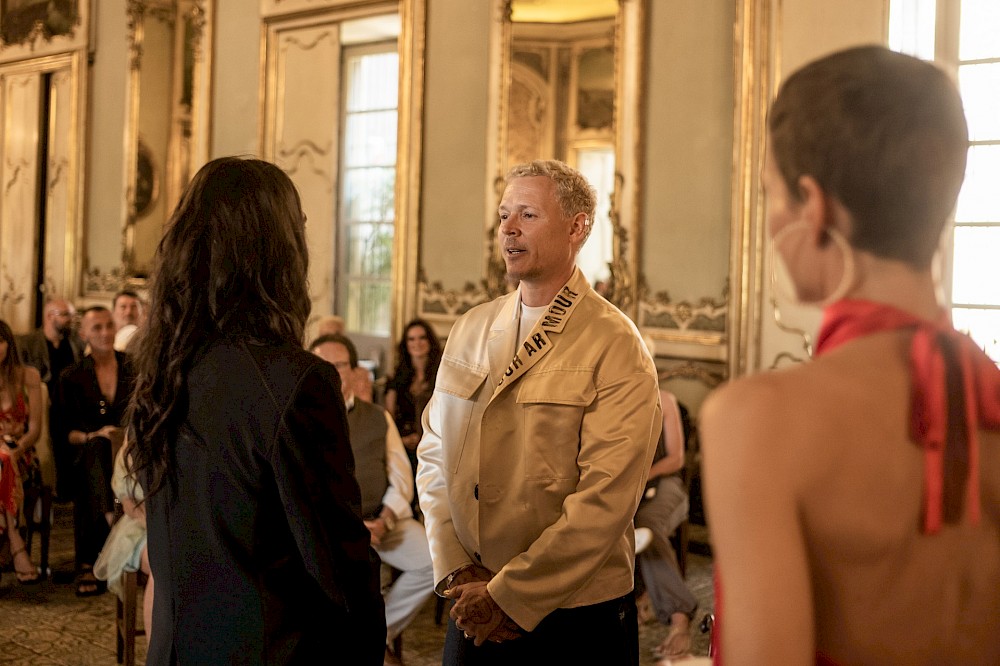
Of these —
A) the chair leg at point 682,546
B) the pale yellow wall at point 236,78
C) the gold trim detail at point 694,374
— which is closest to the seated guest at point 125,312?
the pale yellow wall at point 236,78

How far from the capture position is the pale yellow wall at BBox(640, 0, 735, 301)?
569 cm

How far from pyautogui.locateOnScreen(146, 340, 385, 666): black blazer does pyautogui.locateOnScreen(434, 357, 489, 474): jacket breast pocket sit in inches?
22.5

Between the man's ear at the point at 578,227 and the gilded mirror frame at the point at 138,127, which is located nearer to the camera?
the man's ear at the point at 578,227

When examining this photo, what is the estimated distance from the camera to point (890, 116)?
82 cm

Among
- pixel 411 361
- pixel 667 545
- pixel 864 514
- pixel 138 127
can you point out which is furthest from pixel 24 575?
pixel 138 127

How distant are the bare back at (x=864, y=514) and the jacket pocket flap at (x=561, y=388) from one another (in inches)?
44.7

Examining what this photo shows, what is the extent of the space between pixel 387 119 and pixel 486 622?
6198 millimetres

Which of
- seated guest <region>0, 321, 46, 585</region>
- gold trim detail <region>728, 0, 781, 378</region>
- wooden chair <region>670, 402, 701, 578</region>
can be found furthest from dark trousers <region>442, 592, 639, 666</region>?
gold trim detail <region>728, 0, 781, 378</region>

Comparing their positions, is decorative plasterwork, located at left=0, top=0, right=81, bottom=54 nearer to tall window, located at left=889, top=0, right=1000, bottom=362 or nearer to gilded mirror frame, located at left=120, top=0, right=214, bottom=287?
gilded mirror frame, located at left=120, top=0, right=214, bottom=287

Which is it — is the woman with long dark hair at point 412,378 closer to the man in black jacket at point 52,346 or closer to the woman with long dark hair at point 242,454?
the man in black jacket at point 52,346

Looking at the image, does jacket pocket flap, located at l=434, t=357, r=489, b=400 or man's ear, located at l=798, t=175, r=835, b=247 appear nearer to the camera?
man's ear, located at l=798, t=175, r=835, b=247

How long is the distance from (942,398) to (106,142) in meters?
9.38

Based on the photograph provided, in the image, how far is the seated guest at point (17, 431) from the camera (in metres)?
4.82

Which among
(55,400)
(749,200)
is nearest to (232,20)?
(55,400)
